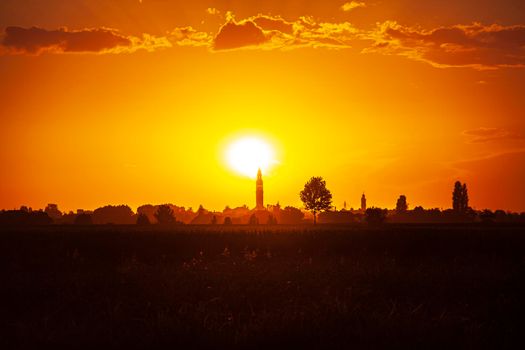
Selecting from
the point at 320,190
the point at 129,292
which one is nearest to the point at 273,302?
the point at 129,292

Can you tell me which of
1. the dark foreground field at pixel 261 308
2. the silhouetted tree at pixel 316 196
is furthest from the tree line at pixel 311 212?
the dark foreground field at pixel 261 308

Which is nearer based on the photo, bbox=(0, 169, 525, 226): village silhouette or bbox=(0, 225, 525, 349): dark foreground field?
bbox=(0, 225, 525, 349): dark foreground field

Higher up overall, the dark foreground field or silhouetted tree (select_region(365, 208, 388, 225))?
silhouetted tree (select_region(365, 208, 388, 225))

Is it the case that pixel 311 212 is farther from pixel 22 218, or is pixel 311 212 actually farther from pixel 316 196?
pixel 22 218

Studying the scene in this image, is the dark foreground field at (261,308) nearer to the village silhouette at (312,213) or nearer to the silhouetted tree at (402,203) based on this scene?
the village silhouette at (312,213)

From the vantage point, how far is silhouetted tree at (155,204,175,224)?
411 feet

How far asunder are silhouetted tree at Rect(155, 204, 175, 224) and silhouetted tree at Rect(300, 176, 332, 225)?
1259 inches

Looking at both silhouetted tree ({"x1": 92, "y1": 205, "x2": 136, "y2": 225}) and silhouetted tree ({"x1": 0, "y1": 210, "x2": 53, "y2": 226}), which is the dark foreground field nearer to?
silhouetted tree ({"x1": 0, "y1": 210, "x2": 53, "y2": 226})

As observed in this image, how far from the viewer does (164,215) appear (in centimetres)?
12662

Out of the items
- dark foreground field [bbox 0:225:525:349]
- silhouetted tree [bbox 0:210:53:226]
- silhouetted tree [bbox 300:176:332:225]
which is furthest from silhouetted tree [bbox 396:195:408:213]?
dark foreground field [bbox 0:225:525:349]

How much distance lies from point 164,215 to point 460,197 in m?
88.9

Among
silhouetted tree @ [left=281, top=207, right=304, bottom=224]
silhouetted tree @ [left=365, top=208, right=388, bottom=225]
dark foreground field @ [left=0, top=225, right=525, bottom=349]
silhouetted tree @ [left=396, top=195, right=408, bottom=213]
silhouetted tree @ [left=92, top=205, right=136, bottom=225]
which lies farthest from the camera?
silhouetted tree @ [left=396, top=195, right=408, bottom=213]

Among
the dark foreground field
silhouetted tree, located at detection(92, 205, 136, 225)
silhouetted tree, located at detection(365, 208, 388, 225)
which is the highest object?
silhouetted tree, located at detection(92, 205, 136, 225)

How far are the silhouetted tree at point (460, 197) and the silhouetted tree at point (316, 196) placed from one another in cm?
4904
